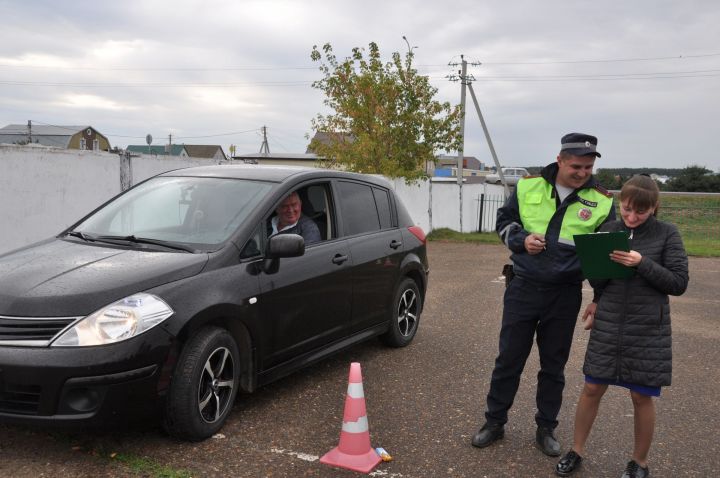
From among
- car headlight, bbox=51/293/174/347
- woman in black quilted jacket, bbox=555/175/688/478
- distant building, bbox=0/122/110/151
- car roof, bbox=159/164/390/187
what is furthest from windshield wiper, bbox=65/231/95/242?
distant building, bbox=0/122/110/151

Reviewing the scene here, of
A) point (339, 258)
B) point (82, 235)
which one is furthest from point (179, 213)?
point (339, 258)

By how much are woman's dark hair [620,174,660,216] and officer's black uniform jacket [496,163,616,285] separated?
0.32m

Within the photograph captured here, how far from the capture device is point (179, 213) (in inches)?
179

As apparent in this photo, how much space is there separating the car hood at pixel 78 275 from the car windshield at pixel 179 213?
0.26 metres

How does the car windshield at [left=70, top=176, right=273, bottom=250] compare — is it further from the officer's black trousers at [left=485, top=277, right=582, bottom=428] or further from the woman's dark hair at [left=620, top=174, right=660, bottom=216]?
the woman's dark hair at [left=620, top=174, right=660, bottom=216]

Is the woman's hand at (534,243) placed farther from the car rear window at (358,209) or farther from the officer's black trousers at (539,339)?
the car rear window at (358,209)

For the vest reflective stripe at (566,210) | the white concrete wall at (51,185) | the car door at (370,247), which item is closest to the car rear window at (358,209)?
the car door at (370,247)

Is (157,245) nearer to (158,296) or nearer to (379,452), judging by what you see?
(158,296)

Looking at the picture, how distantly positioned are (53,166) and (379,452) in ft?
24.1

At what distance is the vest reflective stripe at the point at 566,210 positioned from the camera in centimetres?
371

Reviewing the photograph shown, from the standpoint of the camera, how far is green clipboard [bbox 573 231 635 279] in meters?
3.28

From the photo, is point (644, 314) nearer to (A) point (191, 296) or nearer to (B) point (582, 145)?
(B) point (582, 145)

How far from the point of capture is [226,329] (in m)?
3.97

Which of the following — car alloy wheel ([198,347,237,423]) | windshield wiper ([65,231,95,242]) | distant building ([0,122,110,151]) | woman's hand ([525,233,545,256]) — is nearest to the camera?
woman's hand ([525,233,545,256])
